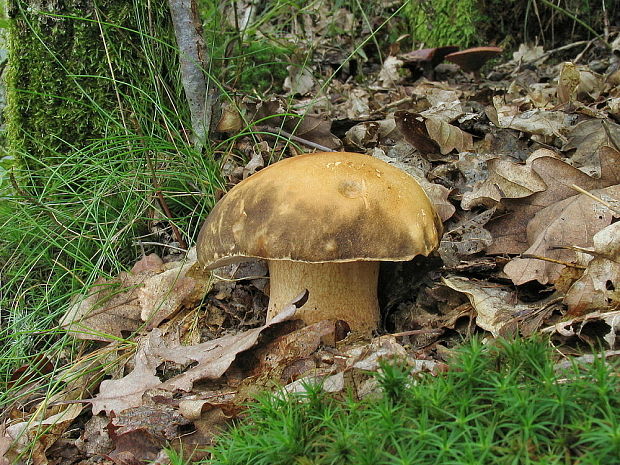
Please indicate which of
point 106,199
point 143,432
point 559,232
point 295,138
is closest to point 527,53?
point 295,138

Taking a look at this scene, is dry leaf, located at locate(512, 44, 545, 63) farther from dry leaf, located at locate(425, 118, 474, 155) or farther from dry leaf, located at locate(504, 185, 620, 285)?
dry leaf, located at locate(504, 185, 620, 285)

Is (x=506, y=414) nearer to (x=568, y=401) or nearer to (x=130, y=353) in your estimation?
(x=568, y=401)

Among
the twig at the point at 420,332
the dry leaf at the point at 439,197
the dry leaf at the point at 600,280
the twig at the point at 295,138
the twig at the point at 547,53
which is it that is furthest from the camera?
the twig at the point at 547,53

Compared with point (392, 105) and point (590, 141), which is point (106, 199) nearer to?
point (392, 105)

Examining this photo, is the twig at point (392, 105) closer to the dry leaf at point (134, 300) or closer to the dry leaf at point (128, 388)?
the dry leaf at point (134, 300)

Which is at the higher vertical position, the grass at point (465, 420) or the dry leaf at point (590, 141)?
the grass at point (465, 420)

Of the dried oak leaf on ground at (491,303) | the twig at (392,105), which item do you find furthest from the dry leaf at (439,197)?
the twig at (392,105)
